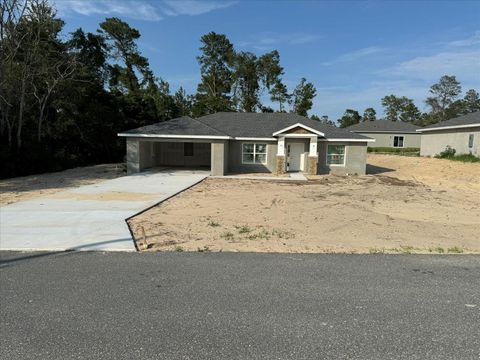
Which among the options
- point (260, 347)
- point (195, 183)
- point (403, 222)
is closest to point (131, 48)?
point (195, 183)

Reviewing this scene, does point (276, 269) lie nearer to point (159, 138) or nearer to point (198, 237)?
point (198, 237)

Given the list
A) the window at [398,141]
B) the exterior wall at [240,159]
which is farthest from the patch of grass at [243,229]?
the window at [398,141]

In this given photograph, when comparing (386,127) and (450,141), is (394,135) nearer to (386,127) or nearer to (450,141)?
(386,127)

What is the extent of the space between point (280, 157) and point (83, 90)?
58.1ft

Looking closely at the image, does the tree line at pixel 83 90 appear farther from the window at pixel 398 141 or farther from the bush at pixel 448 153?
the bush at pixel 448 153

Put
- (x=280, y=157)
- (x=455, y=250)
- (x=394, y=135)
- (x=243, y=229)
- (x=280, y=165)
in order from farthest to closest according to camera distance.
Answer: (x=394, y=135) < (x=280, y=157) < (x=280, y=165) < (x=243, y=229) < (x=455, y=250)

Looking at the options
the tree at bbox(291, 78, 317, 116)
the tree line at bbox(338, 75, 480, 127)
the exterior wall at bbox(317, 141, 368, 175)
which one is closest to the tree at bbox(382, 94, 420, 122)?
the tree line at bbox(338, 75, 480, 127)

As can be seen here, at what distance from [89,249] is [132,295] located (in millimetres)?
2532

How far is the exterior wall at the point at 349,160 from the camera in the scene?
81.3 ft

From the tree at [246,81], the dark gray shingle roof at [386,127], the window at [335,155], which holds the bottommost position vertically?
the window at [335,155]

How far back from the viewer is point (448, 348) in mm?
3385

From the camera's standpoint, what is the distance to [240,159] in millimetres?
25469

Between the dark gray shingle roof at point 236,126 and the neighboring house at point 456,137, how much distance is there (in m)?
11.8

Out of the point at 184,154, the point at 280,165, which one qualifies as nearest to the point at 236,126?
the point at 184,154
